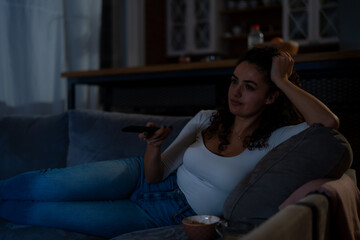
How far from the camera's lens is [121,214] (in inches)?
53.4

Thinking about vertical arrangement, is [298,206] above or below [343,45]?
below

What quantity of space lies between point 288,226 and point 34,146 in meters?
1.53

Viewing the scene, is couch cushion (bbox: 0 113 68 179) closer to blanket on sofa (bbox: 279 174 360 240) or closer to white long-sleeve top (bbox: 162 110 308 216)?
white long-sleeve top (bbox: 162 110 308 216)

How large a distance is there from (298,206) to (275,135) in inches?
22.5

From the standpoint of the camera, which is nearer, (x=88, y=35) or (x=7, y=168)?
(x=7, y=168)

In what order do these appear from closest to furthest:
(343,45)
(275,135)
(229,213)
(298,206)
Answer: (298,206) < (229,213) < (275,135) < (343,45)

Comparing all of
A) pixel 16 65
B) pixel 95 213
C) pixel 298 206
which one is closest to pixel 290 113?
pixel 298 206

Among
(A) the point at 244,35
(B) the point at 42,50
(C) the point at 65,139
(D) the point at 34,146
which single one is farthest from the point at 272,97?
(A) the point at 244,35

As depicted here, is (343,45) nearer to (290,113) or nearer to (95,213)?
(290,113)

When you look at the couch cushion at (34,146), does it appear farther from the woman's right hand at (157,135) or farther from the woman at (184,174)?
the woman's right hand at (157,135)

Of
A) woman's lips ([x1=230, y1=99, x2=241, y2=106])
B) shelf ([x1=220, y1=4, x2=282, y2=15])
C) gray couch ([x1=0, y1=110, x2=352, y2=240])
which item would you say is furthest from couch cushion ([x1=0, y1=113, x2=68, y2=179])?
shelf ([x1=220, y1=4, x2=282, y2=15])

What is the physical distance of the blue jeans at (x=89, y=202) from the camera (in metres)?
1.34

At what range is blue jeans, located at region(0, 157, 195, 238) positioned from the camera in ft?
4.38

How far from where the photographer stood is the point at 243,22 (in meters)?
4.49
